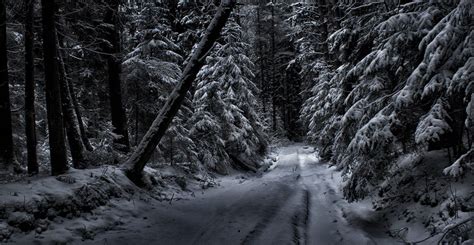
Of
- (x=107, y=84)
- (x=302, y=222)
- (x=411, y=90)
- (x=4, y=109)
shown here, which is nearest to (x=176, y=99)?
(x=4, y=109)

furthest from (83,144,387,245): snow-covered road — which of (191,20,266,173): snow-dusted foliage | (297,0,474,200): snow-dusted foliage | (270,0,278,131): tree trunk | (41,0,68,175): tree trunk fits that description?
(270,0,278,131): tree trunk

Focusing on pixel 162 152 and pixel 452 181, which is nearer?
pixel 452 181

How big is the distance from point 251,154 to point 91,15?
1207 centimetres

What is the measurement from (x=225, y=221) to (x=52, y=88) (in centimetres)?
504

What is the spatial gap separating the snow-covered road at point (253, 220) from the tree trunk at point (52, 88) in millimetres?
2361

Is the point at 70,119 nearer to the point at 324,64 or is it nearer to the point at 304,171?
the point at 304,171

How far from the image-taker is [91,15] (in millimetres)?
13039

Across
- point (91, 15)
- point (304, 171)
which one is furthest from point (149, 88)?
point (304, 171)

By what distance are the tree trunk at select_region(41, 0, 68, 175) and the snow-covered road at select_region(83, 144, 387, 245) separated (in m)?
2.36

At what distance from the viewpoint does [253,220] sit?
30.1 ft

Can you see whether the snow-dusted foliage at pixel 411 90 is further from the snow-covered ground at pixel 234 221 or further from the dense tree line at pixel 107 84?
the dense tree line at pixel 107 84

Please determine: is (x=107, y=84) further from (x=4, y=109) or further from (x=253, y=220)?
(x=253, y=220)

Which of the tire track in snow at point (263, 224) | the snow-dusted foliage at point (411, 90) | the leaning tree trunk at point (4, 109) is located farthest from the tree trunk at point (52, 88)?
the snow-dusted foliage at point (411, 90)

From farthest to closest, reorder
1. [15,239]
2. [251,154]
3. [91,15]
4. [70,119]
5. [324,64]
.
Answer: [324,64] < [251,154] < [91,15] < [70,119] < [15,239]
